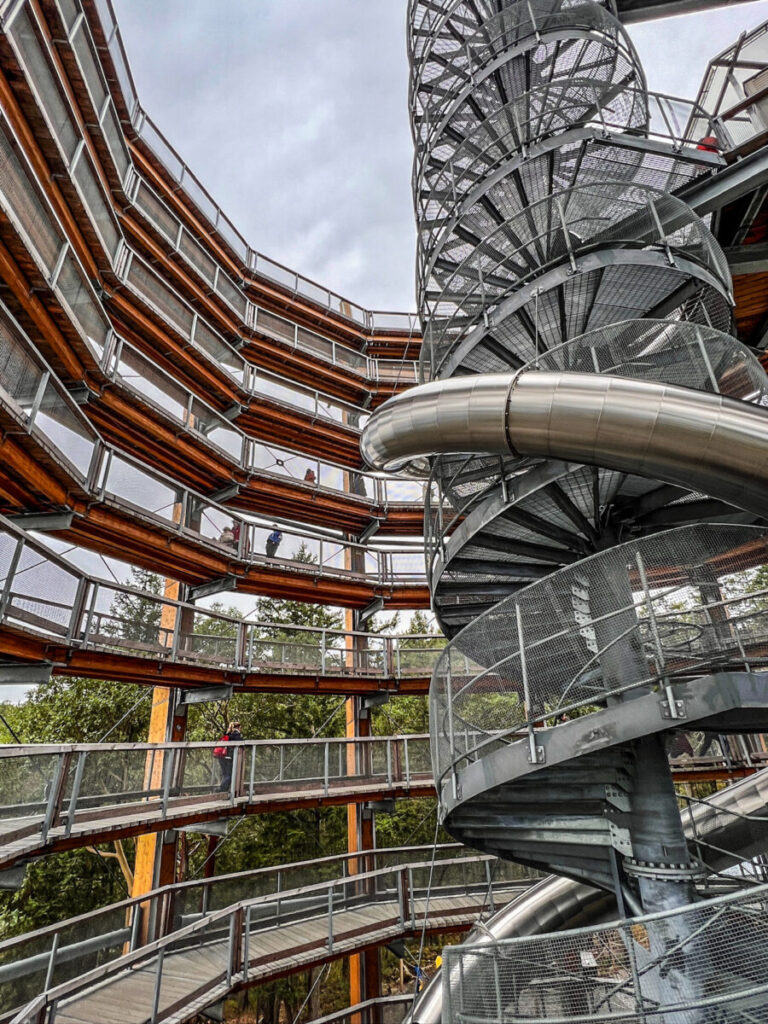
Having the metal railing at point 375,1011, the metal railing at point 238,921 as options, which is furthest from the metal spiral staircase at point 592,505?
the metal railing at point 375,1011

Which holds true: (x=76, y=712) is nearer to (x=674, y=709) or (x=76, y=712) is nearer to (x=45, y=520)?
(x=45, y=520)

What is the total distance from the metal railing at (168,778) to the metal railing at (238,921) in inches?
43.3

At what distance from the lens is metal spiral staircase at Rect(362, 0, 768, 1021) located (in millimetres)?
4090

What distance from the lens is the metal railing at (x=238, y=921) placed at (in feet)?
20.3

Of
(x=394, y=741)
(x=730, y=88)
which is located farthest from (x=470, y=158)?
(x=394, y=741)

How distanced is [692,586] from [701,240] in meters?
3.85

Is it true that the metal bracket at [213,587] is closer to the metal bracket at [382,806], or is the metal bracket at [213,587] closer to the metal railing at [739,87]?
the metal bracket at [382,806]

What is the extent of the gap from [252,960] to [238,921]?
532 millimetres

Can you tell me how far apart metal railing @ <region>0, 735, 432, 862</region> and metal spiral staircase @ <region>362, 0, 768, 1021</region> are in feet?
14.2

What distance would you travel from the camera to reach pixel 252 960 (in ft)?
25.3

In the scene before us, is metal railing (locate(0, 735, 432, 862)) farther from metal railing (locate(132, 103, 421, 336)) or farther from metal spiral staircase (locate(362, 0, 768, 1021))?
metal railing (locate(132, 103, 421, 336))

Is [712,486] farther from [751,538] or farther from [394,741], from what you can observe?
[394,741]

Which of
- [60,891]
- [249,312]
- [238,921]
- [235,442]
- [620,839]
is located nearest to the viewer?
[620,839]

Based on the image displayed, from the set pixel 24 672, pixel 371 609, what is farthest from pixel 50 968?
pixel 371 609
